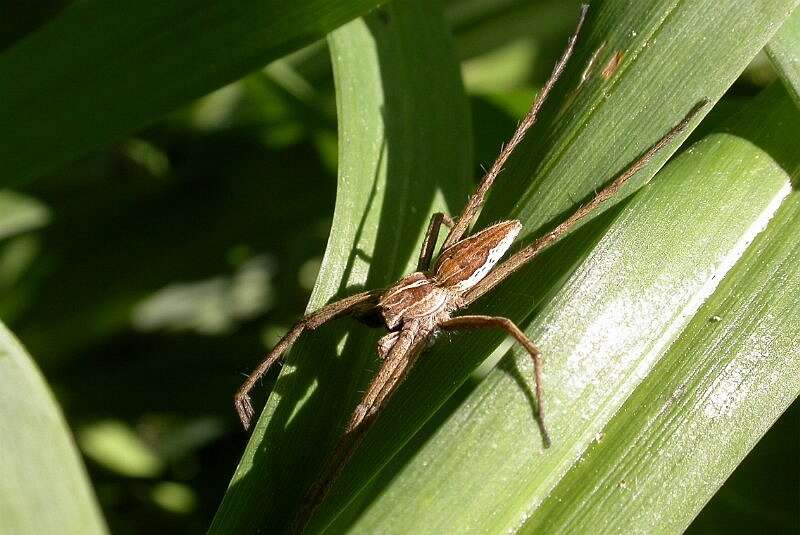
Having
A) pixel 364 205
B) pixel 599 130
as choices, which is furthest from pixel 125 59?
pixel 599 130

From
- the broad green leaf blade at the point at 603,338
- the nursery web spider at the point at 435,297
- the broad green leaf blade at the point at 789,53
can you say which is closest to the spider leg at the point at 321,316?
the nursery web spider at the point at 435,297

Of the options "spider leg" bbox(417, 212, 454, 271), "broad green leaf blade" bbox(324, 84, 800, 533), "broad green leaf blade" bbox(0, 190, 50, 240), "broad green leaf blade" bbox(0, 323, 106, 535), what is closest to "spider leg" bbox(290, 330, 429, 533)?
"broad green leaf blade" bbox(324, 84, 800, 533)

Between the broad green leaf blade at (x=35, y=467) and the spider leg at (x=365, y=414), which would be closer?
the broad green leaf blade at (x=35, y=467)

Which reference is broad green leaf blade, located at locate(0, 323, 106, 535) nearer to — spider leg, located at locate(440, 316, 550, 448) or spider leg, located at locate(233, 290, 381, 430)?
spider leg, located at locate(233, 290, 381, 430)

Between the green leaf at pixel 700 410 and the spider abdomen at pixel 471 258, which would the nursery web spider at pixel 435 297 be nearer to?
the spider abdomen at pixel 471 258

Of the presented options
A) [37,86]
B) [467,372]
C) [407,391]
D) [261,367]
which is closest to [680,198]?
[467,372]
